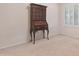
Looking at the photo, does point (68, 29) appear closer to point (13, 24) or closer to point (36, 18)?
point (36, 18)

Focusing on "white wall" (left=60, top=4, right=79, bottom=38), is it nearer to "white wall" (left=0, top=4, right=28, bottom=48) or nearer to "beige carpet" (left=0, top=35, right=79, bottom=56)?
"beige carpet" (left=0, top=35, right=79, bottom=56)

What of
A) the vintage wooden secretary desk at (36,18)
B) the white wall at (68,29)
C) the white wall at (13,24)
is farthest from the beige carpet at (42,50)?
the white wall at (68,29)

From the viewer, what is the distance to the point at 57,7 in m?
6.66

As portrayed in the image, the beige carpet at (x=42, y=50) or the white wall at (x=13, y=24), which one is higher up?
the white wall at (x=13, y=24)

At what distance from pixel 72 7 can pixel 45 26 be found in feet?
6.41

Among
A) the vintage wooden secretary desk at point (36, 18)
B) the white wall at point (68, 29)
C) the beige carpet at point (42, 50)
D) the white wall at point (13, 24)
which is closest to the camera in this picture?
the beige carpet at point (42, 50)

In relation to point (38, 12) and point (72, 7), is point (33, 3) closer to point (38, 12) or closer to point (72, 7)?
point (38, 12)

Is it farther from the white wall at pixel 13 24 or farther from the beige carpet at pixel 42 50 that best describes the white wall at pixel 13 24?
the beige carpet at pixel 42 50

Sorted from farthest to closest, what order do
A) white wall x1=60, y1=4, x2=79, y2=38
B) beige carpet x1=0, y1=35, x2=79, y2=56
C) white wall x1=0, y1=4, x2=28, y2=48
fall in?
white wall x1=60, y1=4, x2=79, y2=38 → white wall x1=0, y1=4, x2=28, y2=48 → beige carpet x1=0, y1=35, x2=79, y2=56

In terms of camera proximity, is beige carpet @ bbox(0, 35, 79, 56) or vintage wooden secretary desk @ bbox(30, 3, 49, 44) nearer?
beige carpet @ bbox(0, 35, 79, 56)

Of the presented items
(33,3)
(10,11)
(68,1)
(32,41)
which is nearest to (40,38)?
(32,41)

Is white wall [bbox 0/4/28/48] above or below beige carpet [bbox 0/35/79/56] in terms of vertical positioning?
above

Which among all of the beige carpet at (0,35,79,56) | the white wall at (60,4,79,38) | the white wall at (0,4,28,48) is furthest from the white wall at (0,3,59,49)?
the white wall at (60,4,79,38)

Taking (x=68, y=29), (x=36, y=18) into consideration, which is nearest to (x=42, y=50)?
(x=36, y=18)
